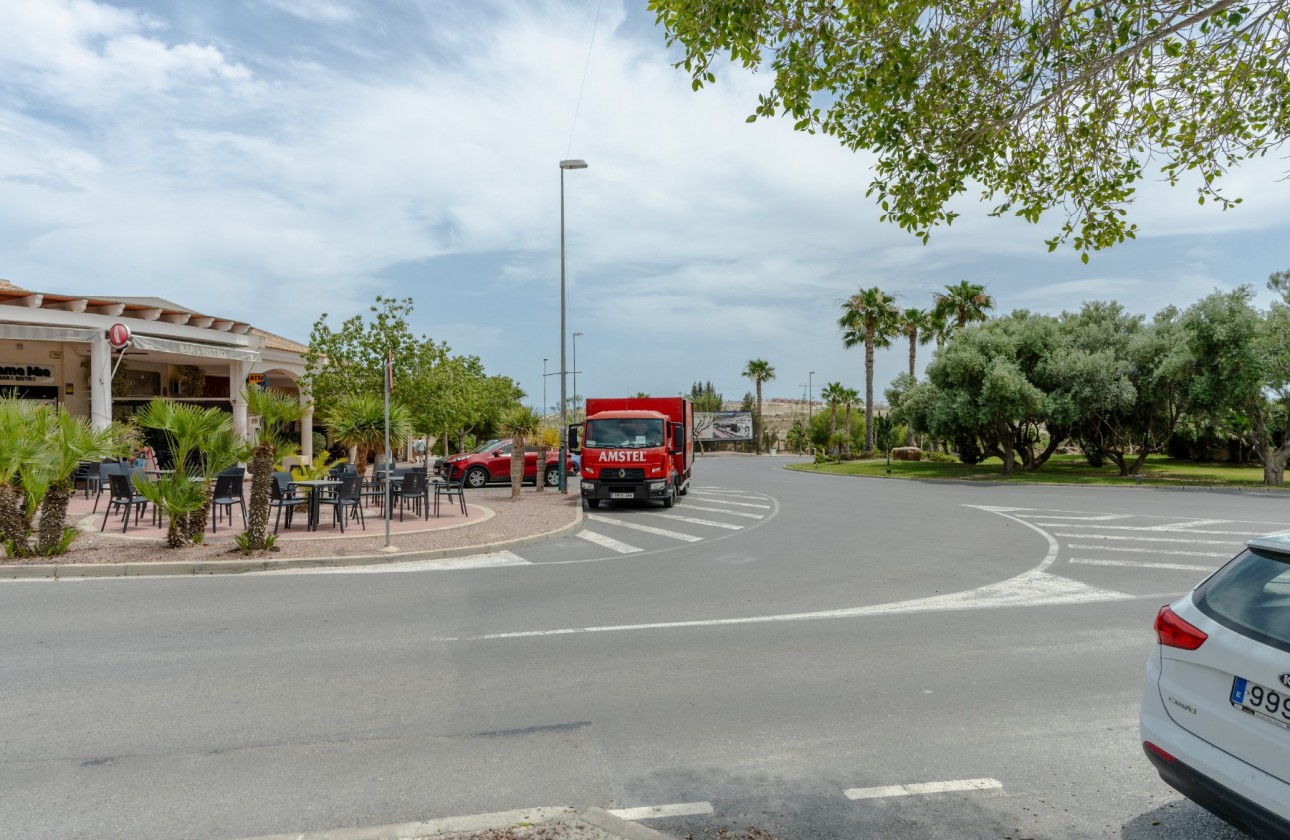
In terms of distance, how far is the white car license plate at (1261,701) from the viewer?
3.03 meters

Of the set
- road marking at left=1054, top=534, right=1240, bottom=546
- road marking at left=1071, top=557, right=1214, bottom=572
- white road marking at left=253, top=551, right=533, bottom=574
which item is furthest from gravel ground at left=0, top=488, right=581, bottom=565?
road marking at left=1054, top=534, right=1240, bottom=546

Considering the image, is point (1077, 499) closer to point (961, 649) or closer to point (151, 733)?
point (961, 649)

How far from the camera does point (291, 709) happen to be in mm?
5402

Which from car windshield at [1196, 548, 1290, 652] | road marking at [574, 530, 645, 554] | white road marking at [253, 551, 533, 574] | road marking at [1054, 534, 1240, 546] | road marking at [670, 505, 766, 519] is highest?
car windshield at [1196, 548, 1290, 652]

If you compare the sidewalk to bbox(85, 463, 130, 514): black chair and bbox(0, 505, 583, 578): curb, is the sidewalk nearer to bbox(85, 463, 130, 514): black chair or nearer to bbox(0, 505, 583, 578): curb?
bbox(0, 505, 583, 578): curb

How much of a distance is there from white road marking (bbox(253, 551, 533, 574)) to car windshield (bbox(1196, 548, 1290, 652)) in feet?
31.4

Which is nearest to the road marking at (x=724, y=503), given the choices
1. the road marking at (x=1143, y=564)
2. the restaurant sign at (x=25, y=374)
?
the road marking at (x=1143, y=564)

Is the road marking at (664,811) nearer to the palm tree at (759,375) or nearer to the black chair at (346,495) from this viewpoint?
the black chair at (346,495)

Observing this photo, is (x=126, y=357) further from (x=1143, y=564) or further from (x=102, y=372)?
(x=1143, y=564)

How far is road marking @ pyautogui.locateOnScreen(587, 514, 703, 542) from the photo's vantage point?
1533 cm

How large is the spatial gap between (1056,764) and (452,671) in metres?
4.24

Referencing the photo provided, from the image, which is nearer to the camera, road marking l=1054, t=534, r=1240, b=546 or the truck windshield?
road marking l=1054, t=534, r=1240, b=546

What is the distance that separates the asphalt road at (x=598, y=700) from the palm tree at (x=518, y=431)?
1210cm

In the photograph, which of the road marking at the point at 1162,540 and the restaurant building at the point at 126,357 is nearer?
the road marking at the point at 1162,540
